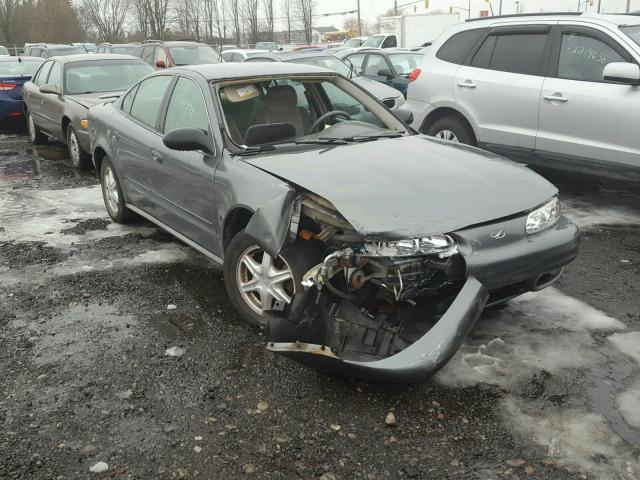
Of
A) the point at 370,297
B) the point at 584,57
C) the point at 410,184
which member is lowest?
the point at 370,297

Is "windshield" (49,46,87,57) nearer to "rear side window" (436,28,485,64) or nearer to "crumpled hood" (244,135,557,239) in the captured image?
"rear side window" (436,28,485,64)

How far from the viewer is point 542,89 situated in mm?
6586

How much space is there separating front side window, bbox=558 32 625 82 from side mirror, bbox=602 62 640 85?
35 centimetres

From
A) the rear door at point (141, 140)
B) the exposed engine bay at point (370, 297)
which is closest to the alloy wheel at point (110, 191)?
the rear door at point (141, 140)

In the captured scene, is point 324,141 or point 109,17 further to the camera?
point 109,17

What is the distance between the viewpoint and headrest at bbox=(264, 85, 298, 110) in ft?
15.0

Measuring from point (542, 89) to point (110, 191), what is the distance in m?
4.64

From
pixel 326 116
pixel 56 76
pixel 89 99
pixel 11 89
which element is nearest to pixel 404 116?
pixel 326 116

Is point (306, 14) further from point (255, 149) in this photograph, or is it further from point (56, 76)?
point (255, 149)

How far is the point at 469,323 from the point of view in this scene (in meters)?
2.95

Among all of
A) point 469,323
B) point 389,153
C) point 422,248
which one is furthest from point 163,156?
point 469,323

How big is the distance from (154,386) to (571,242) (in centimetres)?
252

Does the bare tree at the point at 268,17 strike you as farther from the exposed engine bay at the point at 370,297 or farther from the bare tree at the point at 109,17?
the exposed engine bay at the point at 370,297

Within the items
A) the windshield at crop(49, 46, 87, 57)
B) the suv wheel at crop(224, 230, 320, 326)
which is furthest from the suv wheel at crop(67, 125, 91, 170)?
the windshield at crop(49, 46, 87, 57)
